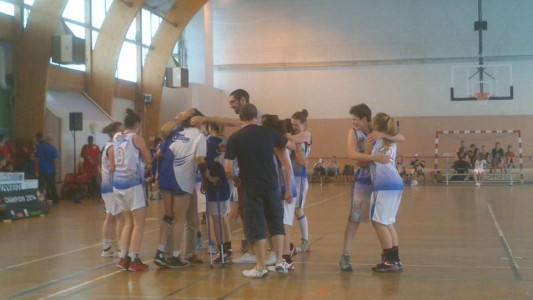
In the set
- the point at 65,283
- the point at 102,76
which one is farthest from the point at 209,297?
the point at 102,76

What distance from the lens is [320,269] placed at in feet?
24.8

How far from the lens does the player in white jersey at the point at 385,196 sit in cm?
724

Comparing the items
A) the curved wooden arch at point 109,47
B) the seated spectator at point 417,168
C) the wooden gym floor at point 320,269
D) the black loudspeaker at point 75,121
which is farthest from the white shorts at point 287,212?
the seated spectator at point 417,168

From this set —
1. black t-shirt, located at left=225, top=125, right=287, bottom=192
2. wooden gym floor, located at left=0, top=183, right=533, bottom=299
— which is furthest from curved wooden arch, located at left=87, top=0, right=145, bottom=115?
black t-shirt, located at left=225, top=125, right=287, bottom=192

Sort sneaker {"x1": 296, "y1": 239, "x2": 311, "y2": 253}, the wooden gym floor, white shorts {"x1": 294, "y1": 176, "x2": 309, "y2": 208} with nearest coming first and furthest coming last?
1. the wooden gym floor
2. white shorts {"x1": 294, "y1": 176, "x2": 309, "y2": 208}
3. sneaker {"x1": 296, "y1": 239, "x2": 311, "y2": 253}

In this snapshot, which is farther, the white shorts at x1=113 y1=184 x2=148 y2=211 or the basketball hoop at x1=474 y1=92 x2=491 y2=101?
the basketball hoop at x1=474 y1=92 x2=491 y2=101

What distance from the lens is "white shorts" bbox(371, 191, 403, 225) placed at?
723 centimetres

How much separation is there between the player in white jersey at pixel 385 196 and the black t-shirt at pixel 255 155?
1.08 metres

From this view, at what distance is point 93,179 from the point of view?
20.0m

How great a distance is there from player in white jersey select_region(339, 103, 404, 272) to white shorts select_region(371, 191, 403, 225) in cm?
17

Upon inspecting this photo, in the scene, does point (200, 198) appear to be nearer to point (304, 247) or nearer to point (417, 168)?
point (304, 247)

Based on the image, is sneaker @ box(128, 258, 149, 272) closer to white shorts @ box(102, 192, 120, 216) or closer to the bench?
white shorts @ box(102, 192, 120, 216)

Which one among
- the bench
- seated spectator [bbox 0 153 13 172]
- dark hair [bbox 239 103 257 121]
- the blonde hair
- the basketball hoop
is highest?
the basketball hoop

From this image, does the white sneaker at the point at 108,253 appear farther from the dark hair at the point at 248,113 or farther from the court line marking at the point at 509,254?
the court line marking at the point at 509,254
